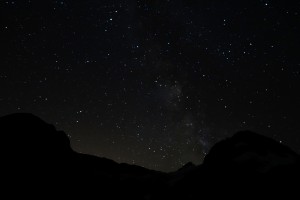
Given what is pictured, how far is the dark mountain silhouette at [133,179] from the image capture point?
15641 millimetres

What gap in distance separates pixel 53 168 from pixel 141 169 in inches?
638

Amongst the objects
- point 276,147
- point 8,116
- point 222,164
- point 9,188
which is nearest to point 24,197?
point 9,188

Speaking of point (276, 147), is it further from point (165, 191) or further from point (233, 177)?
point (165, 191)

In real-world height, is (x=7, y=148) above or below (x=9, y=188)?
above

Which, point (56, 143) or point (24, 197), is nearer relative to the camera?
point (24, 197)

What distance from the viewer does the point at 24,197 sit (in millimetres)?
18234

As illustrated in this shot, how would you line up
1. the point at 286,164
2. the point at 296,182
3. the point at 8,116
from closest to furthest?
the point at 296,182 < the point at 286,164 < the point at 8,116

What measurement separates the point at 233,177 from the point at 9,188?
50.2 feet

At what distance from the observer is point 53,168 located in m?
21.7

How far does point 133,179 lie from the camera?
27266mm

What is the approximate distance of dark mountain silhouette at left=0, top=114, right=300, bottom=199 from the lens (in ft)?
51.3

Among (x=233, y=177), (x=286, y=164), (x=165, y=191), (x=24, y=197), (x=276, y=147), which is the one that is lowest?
(x=24, y=197)

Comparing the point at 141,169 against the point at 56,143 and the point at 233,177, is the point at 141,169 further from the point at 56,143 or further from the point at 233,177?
the point at 233,177

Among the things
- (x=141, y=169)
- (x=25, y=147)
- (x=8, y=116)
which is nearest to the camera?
(x=25, y=147)
